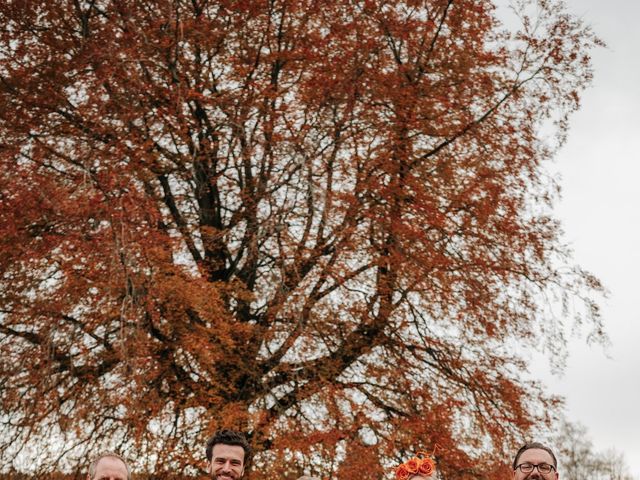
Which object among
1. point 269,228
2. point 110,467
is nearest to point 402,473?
point 110,467

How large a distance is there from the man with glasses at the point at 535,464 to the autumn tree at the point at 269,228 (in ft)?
22.2

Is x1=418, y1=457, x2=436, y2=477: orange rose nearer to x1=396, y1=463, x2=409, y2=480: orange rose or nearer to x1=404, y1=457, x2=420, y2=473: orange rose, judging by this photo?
x1=404, y1=457, x2=420, y2=473: orange rose

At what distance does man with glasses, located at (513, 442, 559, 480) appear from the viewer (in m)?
6.07

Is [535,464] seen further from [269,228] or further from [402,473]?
[269,228]

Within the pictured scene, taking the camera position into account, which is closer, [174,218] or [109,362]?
[109,362]

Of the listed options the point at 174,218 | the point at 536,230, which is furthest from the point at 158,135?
the point at 536,230

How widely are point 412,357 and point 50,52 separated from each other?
7.30 meters

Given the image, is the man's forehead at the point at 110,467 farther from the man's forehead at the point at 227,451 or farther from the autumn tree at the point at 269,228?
the autumn tree at the point at 269,228

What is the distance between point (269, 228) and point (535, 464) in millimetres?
8507

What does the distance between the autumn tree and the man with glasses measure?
6759 millimetres

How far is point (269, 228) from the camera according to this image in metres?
14.2

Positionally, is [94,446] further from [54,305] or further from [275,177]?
[275,177]

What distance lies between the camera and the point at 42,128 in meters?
14.3

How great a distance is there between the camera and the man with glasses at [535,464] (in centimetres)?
607
